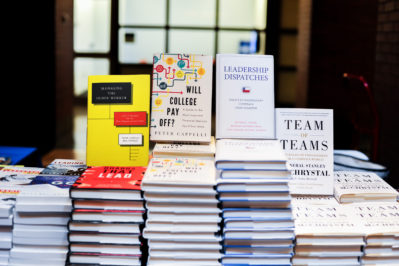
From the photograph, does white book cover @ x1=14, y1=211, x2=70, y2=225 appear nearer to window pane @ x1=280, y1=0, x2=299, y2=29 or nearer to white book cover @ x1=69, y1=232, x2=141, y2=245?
white book cover @ x1=69, y1=232, x2=141, y2=245

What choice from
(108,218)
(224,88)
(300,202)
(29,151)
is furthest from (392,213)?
(29,151)

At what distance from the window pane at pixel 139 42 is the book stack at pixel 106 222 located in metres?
6.82

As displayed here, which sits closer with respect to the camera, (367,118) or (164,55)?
(164,55)

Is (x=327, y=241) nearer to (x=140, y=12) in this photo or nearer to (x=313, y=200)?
(x=313, y=200)

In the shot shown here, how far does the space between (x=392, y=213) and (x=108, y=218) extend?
38.7 inches

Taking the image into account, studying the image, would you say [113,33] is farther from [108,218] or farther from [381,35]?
[108,218]

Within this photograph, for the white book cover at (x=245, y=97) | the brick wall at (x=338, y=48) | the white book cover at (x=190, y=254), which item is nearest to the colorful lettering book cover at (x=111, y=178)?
the white book cover at (x=190, y=254)

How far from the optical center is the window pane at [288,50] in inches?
341

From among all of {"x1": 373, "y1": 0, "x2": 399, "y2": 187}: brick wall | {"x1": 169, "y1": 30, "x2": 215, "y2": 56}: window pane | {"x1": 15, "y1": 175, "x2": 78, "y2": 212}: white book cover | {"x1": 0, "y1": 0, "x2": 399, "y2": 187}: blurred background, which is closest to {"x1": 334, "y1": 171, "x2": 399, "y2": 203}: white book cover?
{"x1": 15, "y1": 175, "x2": 78, "y2": 212}: white book cover

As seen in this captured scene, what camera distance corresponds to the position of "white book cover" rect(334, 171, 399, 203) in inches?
76.6

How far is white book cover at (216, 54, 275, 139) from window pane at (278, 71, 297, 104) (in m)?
6.75

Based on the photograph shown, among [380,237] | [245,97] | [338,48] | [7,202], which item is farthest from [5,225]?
[338,48]

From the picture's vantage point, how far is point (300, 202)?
1.93 meters

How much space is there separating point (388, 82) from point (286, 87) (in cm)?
458
